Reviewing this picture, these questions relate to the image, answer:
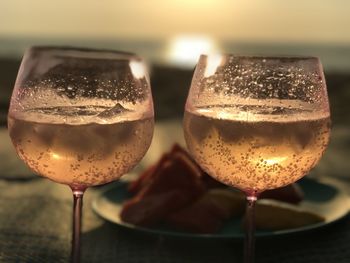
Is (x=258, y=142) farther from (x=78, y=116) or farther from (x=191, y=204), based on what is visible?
(x=191, y=204)

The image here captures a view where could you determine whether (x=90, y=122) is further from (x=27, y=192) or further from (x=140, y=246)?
(x=27, y=192)

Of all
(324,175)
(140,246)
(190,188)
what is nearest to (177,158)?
(190,188)

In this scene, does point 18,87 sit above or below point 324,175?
above

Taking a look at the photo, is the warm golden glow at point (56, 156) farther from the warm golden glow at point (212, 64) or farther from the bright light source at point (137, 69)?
the warm golden glow at point (212, 64)

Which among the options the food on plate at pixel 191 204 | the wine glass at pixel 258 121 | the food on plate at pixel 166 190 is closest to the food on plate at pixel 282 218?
the food on plate at pixel 191 204

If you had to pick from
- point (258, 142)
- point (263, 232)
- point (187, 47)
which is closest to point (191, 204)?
point (263, 232)

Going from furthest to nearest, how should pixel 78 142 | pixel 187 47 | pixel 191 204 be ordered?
pixel 187 47
pixel 191 204
pixel 78 142

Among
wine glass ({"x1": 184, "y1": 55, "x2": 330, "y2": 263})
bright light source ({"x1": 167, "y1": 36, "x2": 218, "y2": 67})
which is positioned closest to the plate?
wine glass ({"x1": 184, "y1": 55, "x2": 330, "y2": 263})
